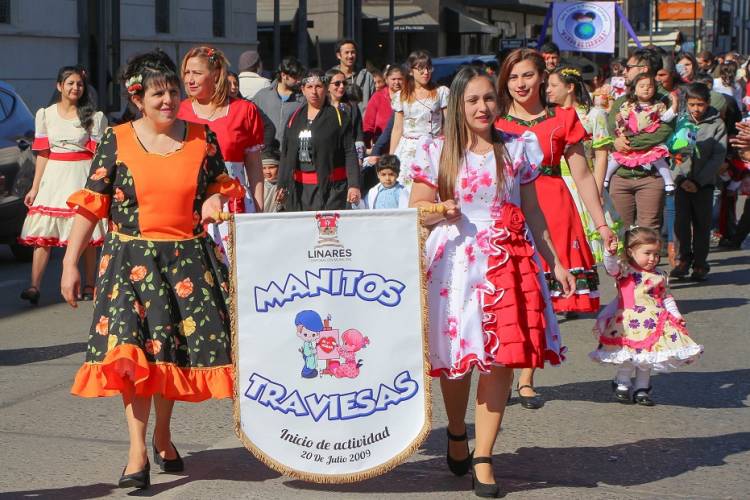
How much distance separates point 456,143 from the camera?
553cm

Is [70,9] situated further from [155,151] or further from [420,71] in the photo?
[155,151]

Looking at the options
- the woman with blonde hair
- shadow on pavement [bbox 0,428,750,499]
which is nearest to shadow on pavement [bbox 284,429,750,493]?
shadow on pavement [bbox 0,428,750,499]

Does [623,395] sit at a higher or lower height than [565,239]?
lower

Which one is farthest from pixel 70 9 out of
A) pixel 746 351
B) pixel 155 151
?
pixel 155 151

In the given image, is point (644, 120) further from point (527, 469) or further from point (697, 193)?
point (527, 469)

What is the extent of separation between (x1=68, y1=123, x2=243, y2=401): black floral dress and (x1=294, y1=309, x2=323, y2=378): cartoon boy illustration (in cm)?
45

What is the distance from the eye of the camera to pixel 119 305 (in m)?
5.50

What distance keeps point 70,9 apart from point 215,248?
63.2 ft

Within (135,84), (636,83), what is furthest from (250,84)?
(135,84)

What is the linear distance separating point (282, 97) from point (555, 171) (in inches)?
201

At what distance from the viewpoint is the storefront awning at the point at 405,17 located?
43.5m

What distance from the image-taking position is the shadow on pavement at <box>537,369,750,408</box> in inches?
294

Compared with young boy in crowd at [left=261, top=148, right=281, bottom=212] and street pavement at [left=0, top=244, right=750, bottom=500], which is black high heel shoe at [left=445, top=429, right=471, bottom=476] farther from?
young boy in crowd at [left=261, top=148, right=281, bottom=212]

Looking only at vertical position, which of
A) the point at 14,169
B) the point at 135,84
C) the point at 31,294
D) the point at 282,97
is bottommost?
the point at 31,294
